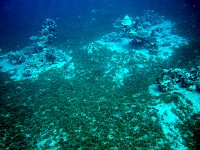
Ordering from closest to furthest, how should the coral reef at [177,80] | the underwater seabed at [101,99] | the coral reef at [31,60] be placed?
the underwater seabed at [101,99] → the coral reef at [177,80] → the coral reef at [31,60]

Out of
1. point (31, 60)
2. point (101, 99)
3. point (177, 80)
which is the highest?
point (31, 60)

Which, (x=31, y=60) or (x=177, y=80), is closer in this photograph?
(x=177, y=80)

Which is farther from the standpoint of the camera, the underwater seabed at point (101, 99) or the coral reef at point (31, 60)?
the coral reef at point (31, 60)

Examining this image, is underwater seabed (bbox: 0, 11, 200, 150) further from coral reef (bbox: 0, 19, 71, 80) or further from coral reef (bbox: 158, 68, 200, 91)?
coral reef (bbox: 0, 19, 71, 80)

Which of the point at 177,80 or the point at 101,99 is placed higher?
the point at 177,80

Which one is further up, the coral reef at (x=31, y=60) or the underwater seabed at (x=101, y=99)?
the coral reef at (x=31, y=60)

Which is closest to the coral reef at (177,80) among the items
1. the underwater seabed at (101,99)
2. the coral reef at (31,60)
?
the underwater seabed at (101,99)

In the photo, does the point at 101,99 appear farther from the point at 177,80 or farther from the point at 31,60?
the point at 31,60

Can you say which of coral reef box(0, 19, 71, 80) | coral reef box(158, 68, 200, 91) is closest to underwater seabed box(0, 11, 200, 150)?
coral reef box(158, 68, 200, 91)

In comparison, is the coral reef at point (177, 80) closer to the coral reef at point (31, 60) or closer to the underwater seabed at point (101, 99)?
the underwater seabed at point (101, 99)

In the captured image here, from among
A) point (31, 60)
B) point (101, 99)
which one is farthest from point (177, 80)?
point (31, 60)

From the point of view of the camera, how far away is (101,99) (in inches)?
547

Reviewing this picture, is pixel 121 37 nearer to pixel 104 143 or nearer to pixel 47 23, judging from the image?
pixel 47 23

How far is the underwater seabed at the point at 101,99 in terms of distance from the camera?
1009 centimetres
